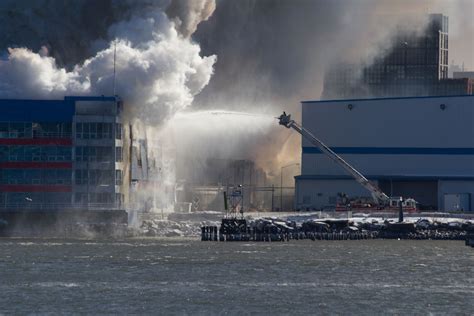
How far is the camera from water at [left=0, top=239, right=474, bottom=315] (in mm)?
124631

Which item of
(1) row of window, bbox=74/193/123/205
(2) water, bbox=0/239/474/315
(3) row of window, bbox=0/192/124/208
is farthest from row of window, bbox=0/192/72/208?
(2) water, bbox=0/239/474/315

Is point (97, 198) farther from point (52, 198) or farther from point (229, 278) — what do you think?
point (229, 278)

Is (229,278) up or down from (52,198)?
down

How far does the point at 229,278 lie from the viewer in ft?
469

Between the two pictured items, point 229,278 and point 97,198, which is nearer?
point 229,278

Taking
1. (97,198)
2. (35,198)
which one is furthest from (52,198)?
(97,198)

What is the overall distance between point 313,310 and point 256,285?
14.6 metres

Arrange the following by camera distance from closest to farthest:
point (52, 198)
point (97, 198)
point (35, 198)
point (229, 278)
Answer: point (229, 278)
point (52, 198)
point (97, 198)
point (35, 198)

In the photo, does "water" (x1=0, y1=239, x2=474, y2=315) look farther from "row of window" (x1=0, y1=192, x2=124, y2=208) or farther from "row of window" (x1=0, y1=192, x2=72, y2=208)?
"row of window" (x1=0, y1=192, x2=72, y2=208)

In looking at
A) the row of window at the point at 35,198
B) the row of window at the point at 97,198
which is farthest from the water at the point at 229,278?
the row of window at the point at 35,198

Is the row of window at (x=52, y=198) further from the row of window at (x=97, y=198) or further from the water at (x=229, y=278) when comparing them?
the water at (x=229, y=278)

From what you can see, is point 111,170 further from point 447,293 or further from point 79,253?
point 447,293

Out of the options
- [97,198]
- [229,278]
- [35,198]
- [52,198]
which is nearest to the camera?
[229,278]

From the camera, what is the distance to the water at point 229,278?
125 metres
